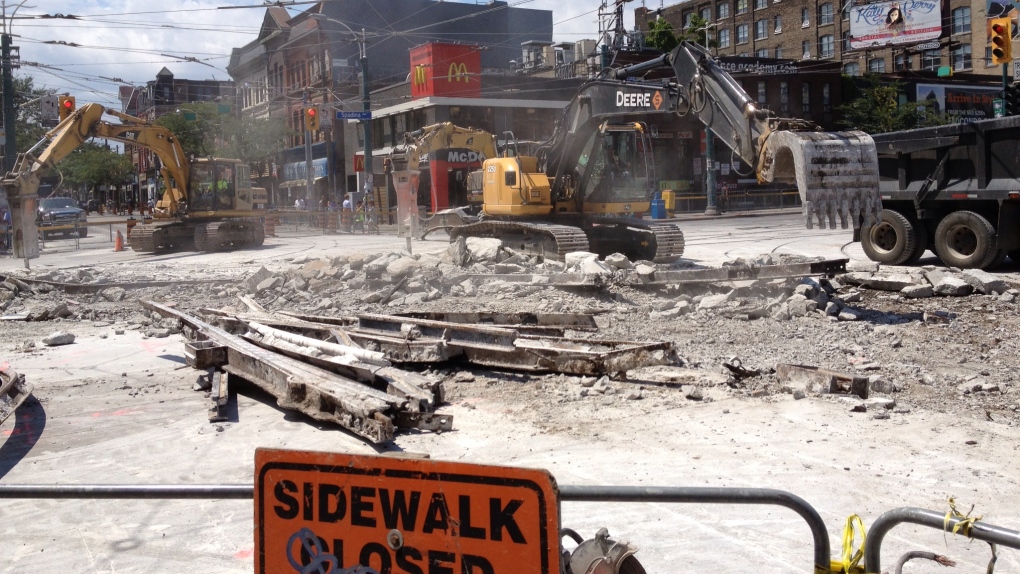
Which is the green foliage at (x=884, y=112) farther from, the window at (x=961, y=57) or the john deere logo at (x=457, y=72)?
the john deere logo at (x=457, y=72)

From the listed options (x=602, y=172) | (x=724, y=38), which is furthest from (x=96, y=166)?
(x=602, y=172)

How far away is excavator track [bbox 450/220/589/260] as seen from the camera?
58.0ft

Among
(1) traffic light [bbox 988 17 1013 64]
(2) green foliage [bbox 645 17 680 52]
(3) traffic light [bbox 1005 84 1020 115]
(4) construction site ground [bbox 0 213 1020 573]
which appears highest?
(2) green foliage [bbox 645 17 680 52]

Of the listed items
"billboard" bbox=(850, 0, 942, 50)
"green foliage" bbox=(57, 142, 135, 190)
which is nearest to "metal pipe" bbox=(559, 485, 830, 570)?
"billboard" bbox=(850, 0, 942, 50)

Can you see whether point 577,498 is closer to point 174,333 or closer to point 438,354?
point 438,354

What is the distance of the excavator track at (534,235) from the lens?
1767cm

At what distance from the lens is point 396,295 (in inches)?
595

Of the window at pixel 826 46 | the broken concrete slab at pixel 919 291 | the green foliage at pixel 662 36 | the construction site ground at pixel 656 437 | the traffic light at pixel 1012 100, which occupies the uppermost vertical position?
the window at pixel 826 46

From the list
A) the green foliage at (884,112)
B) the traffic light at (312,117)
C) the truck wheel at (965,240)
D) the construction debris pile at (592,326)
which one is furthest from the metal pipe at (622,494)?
the green foliage at (884,112)

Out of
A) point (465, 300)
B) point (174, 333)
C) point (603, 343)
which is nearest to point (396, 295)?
point (465, 300)

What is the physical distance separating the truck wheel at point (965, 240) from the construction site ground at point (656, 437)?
124 inches

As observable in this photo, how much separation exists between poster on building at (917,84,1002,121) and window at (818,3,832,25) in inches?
494

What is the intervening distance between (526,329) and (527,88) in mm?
44548

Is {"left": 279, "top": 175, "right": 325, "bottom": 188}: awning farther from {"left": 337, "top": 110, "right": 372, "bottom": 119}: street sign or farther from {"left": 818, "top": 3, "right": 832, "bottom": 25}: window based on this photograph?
{"left": 818, "top": 3, "right": 832, "bottom": 25}: window
